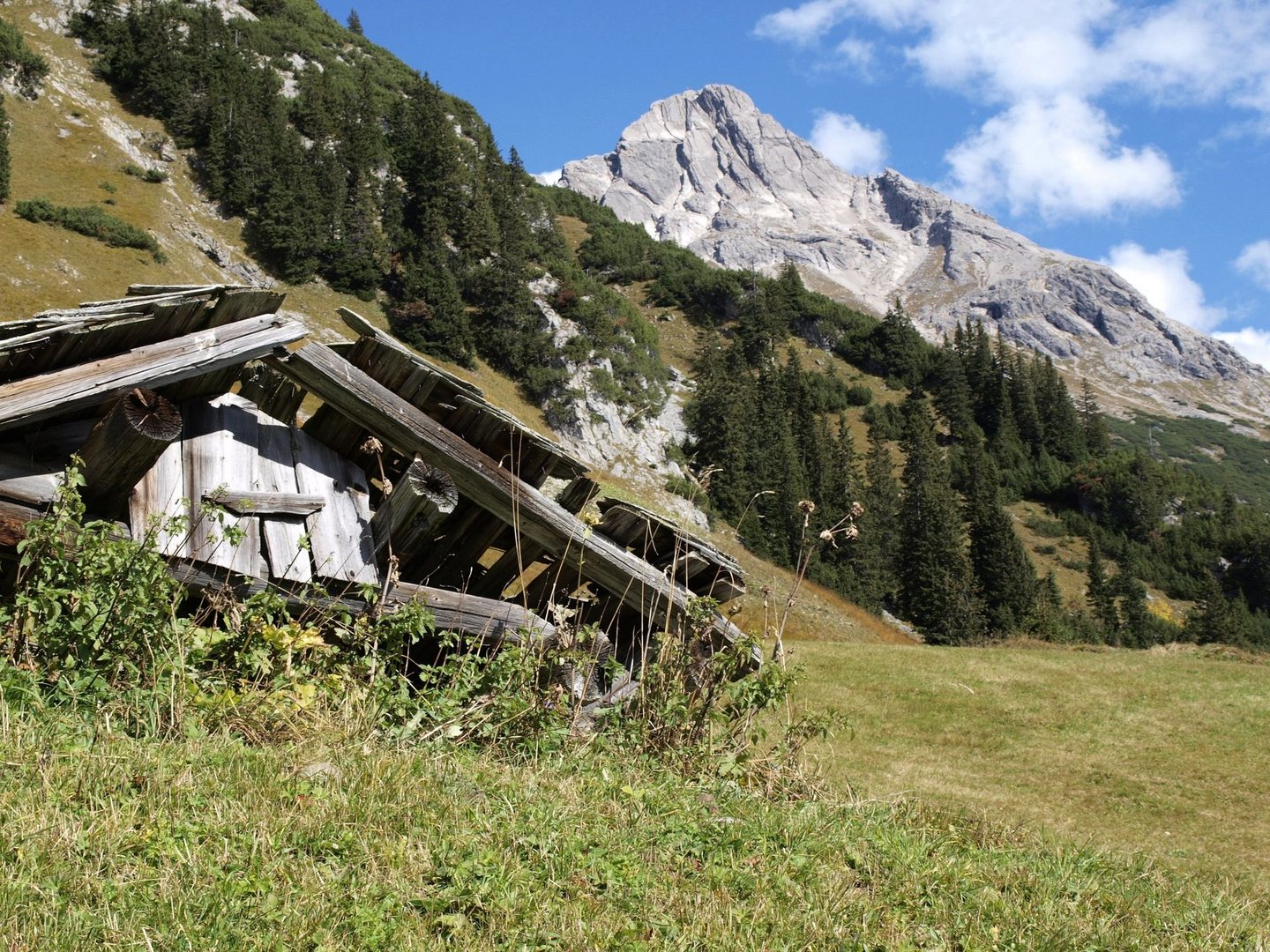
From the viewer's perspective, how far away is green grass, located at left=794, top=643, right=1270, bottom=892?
29.8 ft

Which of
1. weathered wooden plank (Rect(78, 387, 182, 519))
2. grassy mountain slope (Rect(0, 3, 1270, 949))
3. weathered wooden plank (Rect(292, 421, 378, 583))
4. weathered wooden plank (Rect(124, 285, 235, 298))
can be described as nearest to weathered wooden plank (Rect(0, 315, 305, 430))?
weathered wooden plank (Rect(78, 387, 182, 519))

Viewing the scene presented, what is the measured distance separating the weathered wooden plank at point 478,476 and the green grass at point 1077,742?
6.09ft

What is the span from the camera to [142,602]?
4305 millimetres

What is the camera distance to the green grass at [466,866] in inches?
107

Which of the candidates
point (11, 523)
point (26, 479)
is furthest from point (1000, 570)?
point (11, 523)

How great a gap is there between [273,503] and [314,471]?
2.13ft

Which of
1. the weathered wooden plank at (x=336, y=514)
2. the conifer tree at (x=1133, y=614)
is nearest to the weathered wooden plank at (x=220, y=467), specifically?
the weathered wooden plank at (x=336, y=514)

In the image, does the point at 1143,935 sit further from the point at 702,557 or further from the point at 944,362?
the point at 944,362

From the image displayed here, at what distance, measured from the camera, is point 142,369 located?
5727mm

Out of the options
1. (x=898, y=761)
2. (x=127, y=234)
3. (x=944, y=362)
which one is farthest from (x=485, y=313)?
(x=944, y=362)

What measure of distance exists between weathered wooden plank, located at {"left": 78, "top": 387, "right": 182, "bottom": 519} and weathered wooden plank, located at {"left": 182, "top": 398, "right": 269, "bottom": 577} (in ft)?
1.53

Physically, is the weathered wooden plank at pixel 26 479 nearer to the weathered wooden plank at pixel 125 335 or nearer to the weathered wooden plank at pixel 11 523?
the weathered wooden plank at pixel 11 523

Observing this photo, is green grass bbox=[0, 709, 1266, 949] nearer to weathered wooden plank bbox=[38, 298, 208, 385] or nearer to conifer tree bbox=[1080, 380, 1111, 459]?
weathered wooden plank bbox=[38, 298, 208, 385]

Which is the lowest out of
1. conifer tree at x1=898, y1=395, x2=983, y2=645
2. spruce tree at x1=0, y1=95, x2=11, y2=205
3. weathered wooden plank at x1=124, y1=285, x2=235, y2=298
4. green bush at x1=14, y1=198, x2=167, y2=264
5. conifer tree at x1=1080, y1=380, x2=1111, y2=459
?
conifer tree at x1=898, y1=395, x2=983, y2=645
